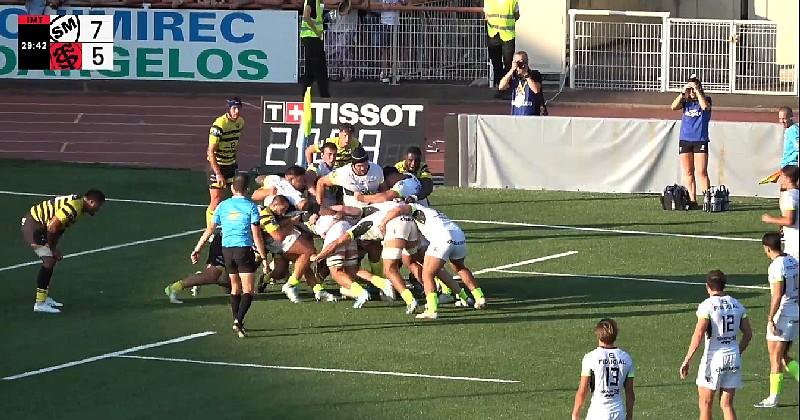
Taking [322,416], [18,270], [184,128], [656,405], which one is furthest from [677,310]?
[184,128]

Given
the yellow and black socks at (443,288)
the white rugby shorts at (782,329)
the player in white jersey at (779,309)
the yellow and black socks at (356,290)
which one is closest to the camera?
the player in white jersey at (779,309)

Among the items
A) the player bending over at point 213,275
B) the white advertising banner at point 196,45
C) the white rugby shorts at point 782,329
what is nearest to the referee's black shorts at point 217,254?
the player bending over at point 213,275

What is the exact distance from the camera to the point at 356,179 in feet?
70.9

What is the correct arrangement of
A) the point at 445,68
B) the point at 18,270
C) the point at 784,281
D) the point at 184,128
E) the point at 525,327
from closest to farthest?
the point at 784,281
the point at 525,327
the point at 18,270
the point at 184,128
the point at 445,68

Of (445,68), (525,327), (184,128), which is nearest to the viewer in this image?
(525,327)

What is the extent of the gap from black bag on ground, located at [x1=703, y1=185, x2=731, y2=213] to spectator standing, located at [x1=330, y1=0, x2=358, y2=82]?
11.2 metres

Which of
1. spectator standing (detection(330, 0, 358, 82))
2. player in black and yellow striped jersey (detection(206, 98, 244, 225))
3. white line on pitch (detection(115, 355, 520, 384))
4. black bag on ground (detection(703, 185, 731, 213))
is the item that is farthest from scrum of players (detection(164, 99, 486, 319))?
spectator standing (detection(330, 0, 358, 82))

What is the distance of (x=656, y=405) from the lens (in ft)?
54.0

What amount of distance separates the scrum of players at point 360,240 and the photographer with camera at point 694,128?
6228 millimetres

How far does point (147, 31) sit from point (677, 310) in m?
16.5

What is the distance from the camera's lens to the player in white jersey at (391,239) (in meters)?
20.2

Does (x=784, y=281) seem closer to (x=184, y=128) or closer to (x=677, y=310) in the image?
(x=677, y=310)

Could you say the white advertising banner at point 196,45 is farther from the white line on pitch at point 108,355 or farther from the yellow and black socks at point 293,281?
the white line on pitch at point 108,355

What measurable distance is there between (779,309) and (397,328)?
5198 millimetres
